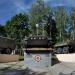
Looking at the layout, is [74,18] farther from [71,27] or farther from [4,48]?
[4,48]

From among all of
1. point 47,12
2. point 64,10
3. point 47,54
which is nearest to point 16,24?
point 47,12

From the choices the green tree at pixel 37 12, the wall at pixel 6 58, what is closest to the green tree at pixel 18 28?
the green tree at pixel 37 12

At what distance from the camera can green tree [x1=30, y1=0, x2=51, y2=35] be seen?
206 ft

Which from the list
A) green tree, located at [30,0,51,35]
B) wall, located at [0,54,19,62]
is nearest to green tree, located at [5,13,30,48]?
green tree, located at [30,0,51,35]

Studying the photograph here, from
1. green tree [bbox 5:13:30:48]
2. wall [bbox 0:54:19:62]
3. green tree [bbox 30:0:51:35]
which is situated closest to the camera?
wall [bbox 0:54:19:62]

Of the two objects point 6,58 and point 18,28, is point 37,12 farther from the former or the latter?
point 6,58

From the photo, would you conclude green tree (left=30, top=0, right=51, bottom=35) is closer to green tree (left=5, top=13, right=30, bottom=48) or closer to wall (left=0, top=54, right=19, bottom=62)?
green tree (left=5, top=13, right=30, bottom=48)

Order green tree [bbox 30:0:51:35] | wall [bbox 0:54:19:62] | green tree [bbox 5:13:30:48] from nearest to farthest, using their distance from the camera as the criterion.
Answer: wall [bbox 0:54:19:62]
green tree [bbox 5:13:30:48]
green tree [bbox 30:0:51:35]

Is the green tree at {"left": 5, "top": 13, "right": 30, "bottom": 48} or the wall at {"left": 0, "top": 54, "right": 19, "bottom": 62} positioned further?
the green tree at {"left": 5, "top": 13, "right": 30, "bottom": 48}

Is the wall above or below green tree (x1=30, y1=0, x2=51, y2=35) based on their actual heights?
below

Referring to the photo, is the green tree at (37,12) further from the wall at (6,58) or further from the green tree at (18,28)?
the wall at (6,58)

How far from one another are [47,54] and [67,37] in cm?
4372

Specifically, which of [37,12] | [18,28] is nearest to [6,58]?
[18,28]

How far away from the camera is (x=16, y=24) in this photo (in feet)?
208
